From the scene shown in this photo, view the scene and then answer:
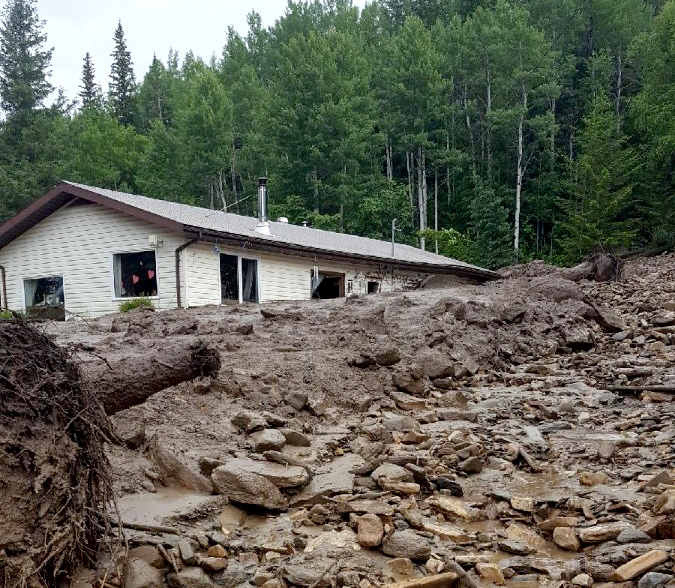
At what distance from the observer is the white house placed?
601 inches

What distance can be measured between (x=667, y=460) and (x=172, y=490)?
3.97 meters

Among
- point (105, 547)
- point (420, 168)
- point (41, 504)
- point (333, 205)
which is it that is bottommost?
point (105, 547)

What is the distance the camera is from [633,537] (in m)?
3.70

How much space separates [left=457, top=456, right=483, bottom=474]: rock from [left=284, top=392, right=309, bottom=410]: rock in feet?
6.92

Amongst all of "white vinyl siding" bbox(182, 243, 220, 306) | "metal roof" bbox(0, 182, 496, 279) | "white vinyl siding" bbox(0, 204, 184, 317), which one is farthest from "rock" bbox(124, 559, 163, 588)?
"white vinyl siding" bbox(0, 204, 184, 317)

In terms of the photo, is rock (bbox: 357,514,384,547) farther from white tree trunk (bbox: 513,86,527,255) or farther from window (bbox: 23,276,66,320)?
white tree trunk (bbox: 513,86,527,255)

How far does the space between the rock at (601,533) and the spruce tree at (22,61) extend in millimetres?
47083

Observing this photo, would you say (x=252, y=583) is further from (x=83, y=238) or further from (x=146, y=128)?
(x=146, y=128)

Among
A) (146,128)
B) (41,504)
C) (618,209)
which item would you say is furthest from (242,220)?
(146,128)

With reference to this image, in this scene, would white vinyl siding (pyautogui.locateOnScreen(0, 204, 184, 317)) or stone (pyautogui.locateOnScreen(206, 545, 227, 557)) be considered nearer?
stone (pyautogui.locateOnScreen(206, 545, 227, 557))

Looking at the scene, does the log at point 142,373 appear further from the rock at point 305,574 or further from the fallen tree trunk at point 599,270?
the fallen tree trunk at point 599,270

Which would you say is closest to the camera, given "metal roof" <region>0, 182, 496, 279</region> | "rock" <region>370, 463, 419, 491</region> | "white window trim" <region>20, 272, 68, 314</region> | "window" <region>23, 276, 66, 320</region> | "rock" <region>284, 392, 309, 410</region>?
"rock" <region>370, 463, 419, 491</region>

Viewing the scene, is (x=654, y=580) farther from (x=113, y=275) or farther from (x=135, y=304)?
(x=113, y=275)

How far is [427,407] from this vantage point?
24.2ft
